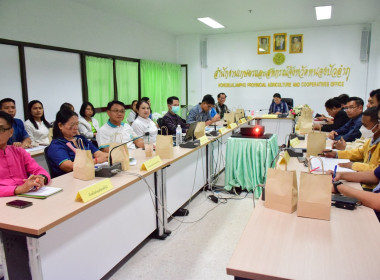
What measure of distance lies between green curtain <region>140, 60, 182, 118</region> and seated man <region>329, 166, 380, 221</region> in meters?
5.50

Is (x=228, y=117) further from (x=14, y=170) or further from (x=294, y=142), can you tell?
Answer: (x=14, y=170)

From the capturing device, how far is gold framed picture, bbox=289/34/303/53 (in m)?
7.42

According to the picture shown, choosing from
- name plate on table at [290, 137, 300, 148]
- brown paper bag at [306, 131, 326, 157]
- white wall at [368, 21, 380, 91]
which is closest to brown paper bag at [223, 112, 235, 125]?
name plate on table at [290, 137, 300, 148]

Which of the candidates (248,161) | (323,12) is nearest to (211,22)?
(323,12)

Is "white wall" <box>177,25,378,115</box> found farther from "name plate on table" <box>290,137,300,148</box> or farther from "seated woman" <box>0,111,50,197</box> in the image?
"seated woman" <box>0,111,50,197</box>

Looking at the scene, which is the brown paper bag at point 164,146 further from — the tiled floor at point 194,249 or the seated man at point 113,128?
the tiled floor at point 194,249

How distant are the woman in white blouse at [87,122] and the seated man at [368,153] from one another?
327cm

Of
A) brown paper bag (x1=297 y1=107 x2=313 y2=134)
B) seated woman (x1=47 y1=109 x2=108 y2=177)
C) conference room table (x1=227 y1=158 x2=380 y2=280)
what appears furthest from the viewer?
brown paper bag (x1=297 y1=107 x2=313 y2=134)

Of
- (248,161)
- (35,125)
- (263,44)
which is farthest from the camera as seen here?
(263,44)

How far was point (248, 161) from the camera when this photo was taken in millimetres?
3502

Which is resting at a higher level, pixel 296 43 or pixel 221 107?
pixel 296 43

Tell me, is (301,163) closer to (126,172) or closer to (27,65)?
(126,172)

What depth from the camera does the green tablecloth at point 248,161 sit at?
342cm

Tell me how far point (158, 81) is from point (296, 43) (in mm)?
3643
